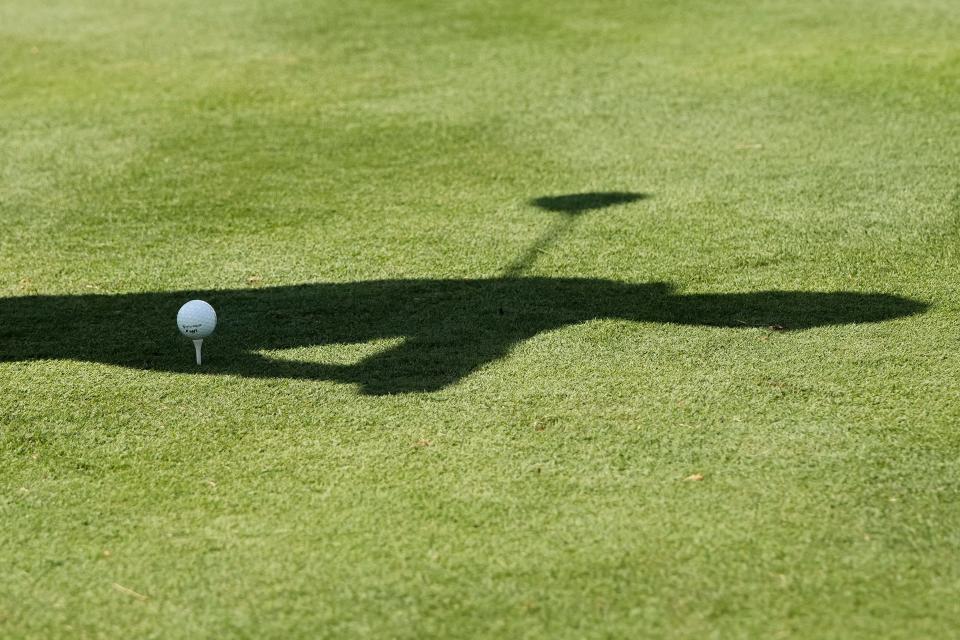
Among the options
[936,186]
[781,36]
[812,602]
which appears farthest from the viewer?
[781,36]

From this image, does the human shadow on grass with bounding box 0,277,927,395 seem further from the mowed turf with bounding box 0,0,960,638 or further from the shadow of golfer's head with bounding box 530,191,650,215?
the shadow of golfer's head with bounding box 530,191,650,215

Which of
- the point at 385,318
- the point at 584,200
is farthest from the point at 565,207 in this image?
the point at 385,318

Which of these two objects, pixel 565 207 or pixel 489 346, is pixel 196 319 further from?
pixel 565 207

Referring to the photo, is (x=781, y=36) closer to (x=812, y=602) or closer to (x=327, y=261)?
(x=327, y=261)

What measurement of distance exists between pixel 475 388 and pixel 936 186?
4547 millimetres

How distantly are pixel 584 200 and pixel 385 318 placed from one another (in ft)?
7.96

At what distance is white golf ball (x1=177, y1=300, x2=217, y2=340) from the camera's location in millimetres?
6199

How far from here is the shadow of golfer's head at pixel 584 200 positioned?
8758mm

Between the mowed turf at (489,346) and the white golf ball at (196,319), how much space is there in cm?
24

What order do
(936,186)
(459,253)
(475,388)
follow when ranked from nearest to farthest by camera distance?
(475,388) < (459,253) < (936,186)

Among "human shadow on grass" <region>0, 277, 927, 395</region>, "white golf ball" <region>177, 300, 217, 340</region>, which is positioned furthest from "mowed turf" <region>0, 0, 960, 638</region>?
"white golf ball" <region>177, 300, 217, 340</region>

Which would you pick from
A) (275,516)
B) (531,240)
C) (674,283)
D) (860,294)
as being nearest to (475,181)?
(531,240)

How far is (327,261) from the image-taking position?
25.9 ft

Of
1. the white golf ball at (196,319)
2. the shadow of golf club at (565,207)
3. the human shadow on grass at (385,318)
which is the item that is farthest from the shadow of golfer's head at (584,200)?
the white golf ball at (196,319)
